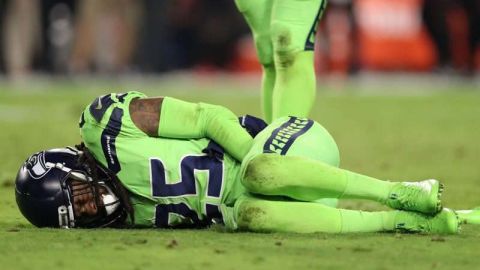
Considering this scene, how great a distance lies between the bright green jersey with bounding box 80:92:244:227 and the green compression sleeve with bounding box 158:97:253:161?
0.06m

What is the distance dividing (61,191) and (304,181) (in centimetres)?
92

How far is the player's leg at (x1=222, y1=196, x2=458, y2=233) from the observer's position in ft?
14.7

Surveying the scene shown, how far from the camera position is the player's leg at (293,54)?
5523 millimetres

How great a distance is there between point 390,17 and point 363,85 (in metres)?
1.17

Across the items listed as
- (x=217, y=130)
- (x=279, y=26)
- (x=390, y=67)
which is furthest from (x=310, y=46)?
(x=390, y=67)

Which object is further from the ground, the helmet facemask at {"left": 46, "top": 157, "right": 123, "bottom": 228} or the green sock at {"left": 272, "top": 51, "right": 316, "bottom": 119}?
the green sock at {"left": 272, "top": 51, "right": 316, "bottom": 119}

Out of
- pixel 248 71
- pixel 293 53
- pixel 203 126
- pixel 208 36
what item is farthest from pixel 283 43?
pixel 248 71

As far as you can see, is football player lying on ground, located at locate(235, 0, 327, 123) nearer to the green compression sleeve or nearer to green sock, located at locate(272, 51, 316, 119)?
green sock, located at locate(272, 51, 316, 119)

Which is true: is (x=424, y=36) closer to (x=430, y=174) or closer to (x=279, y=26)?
(x=430, y=174)

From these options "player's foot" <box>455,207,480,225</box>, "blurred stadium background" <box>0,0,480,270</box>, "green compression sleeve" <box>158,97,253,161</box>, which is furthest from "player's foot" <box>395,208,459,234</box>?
"blurred stadium background" <box>0,0,480,270</box>

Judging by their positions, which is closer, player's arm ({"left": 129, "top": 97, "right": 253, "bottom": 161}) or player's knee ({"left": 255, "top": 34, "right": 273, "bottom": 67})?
player's arm ({"left": 129, "top": 97, "right": 253, "bottom": 161})

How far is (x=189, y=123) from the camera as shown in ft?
15.5

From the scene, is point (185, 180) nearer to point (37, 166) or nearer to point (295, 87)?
point (37, 166)

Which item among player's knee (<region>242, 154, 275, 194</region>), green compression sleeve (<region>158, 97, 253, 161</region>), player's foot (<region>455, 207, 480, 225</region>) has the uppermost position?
green compression sleeve (<region>158, 97, 253, 161</region>)
